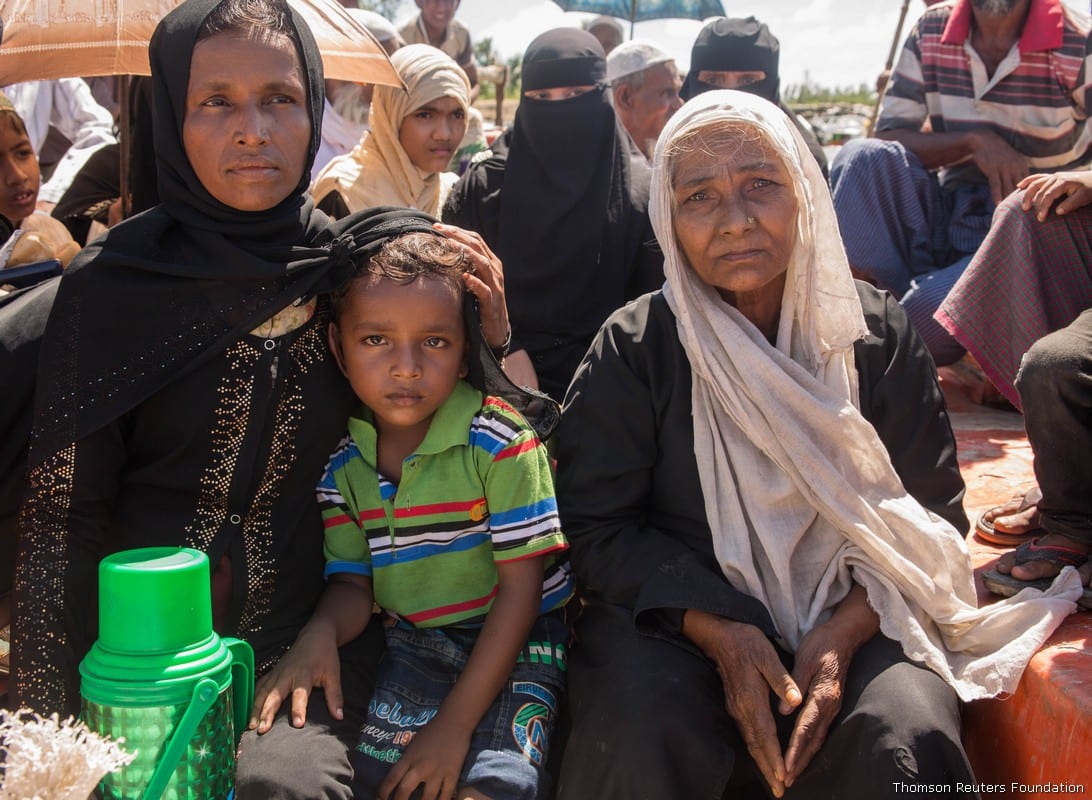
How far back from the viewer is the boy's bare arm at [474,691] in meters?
2.00

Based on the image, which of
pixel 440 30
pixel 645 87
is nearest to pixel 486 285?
pixel 645 87

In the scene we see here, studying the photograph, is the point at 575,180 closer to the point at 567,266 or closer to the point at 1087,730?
the point at 567,266

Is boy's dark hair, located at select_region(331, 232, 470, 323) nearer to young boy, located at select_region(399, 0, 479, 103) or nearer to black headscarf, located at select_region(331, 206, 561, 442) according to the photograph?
black headscarf, located at select_region(331, 206, 561, 442)

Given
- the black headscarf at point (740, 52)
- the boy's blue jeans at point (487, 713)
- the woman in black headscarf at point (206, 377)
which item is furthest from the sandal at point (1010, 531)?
the black headscarf at point (740, 52)

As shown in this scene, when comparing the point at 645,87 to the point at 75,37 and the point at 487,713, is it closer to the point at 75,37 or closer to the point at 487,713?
the point at 75,37

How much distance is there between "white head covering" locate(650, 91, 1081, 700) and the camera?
2.13 meters

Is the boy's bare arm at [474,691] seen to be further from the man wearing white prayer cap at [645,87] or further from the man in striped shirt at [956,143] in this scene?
the man wearing white prayer cap at [645,87]

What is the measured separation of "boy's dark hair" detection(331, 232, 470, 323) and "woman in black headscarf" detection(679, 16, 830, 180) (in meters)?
3.12

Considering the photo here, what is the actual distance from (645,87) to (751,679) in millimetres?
4429

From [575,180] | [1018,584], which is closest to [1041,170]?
[575,180]

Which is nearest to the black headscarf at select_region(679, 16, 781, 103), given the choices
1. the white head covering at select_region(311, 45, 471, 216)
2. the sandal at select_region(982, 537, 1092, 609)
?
the white head covering at select_region(311, 45, 471, 216)

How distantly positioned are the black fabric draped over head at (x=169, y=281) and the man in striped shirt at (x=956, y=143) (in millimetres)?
2983

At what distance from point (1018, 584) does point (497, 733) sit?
1294 mm

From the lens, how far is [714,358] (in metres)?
2.25
